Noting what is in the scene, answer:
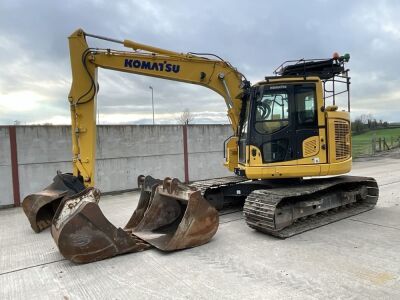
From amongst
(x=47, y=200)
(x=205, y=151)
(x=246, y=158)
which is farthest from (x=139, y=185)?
(x=205, y=151)

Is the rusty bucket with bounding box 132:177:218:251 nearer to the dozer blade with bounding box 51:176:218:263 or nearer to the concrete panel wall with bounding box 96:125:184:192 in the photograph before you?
the dozer blade with bounding box 51:176:218:263

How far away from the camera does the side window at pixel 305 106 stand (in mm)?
6320

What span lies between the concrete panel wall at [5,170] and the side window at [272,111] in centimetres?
683

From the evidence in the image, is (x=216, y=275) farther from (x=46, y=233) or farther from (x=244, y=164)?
(x=46, y=233)

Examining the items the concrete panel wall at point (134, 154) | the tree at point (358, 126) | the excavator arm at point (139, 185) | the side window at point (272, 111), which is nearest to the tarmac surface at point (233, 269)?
the excavator arm at point (139, 185)

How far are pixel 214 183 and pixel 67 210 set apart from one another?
313 cm

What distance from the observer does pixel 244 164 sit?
22.3 ft

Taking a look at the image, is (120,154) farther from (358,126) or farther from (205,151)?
(358,126)

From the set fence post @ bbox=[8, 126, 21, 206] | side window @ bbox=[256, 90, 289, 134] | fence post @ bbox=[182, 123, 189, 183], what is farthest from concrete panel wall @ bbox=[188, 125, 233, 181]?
side window @ bbox=[256, 90, 289, 134]

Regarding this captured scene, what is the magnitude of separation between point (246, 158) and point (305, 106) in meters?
1.40

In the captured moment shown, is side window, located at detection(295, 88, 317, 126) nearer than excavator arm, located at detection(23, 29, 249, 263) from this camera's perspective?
No

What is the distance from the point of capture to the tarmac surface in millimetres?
3773

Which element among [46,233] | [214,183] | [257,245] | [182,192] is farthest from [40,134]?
[257,245]

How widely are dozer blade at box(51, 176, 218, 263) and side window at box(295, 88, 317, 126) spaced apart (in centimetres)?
238
